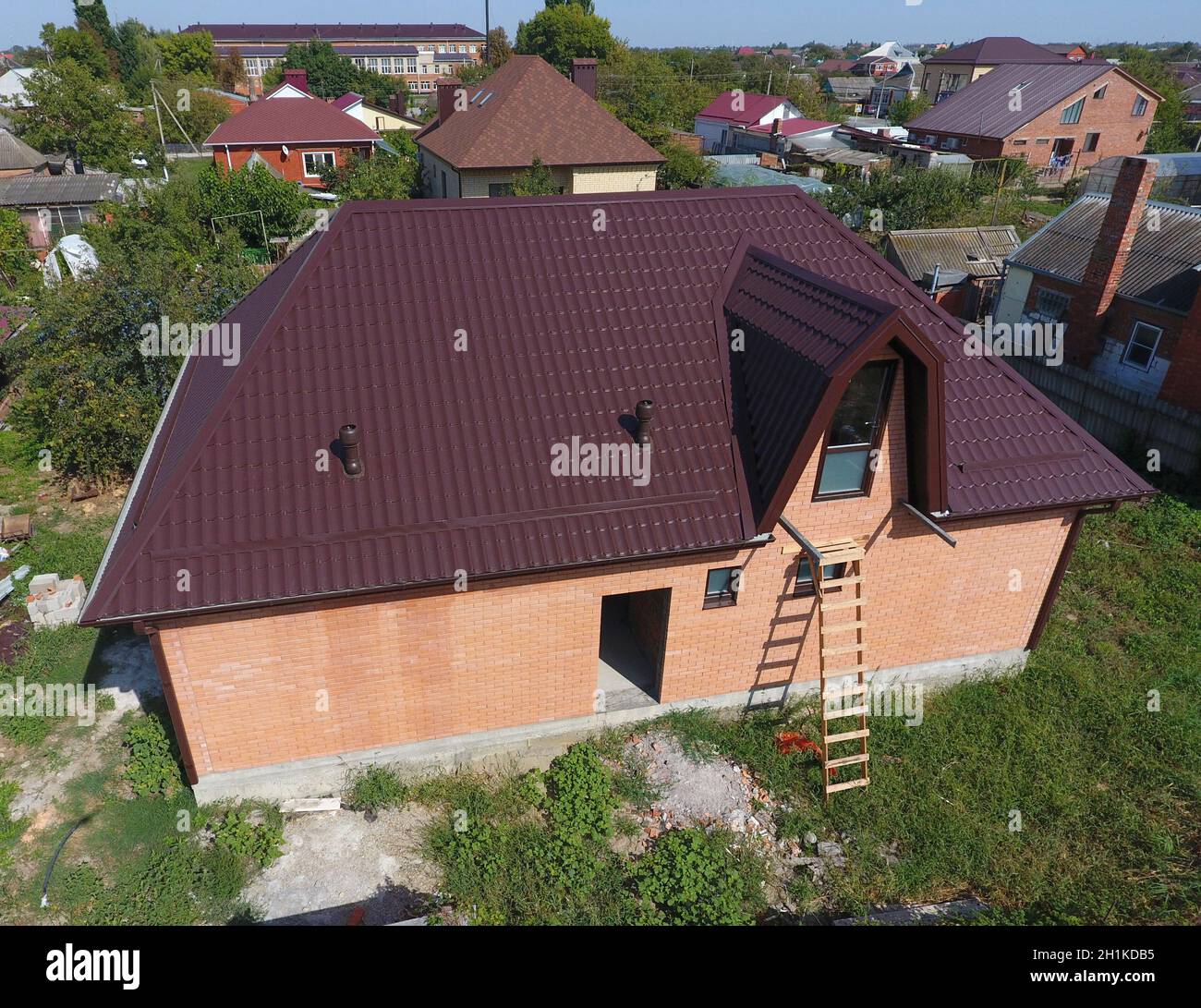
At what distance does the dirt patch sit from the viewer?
9516 mm

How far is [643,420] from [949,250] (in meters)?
26.1

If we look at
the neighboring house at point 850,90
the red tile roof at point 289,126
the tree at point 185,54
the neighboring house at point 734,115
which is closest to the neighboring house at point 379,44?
the tree at point 185,54

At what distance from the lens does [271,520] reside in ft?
30.3

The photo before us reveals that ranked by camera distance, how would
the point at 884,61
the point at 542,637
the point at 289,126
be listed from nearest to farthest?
the point at 542,637 → the point at 289,126 → the point at 884,61

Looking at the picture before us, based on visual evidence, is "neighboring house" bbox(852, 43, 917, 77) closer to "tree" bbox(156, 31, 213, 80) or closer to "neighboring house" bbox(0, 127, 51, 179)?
"tree" bbox(156, 31, 213, 80)

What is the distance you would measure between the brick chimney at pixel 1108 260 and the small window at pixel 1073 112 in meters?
36.3

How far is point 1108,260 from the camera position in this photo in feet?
73.4

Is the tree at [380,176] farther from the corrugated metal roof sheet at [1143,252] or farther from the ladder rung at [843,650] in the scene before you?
the ladder rung at [843,650]

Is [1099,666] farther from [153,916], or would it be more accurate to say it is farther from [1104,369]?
[153,916]

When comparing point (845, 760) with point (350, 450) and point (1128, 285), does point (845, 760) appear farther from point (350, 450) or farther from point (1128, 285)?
point (1128, 285)

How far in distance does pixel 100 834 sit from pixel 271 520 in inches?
213

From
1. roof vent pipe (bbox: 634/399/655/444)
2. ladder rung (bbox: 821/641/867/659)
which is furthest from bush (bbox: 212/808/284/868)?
ladder rung (bbox: 821/641/867/659)

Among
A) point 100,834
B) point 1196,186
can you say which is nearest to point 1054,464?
point 100,834

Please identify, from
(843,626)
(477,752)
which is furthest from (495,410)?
(843,626)
